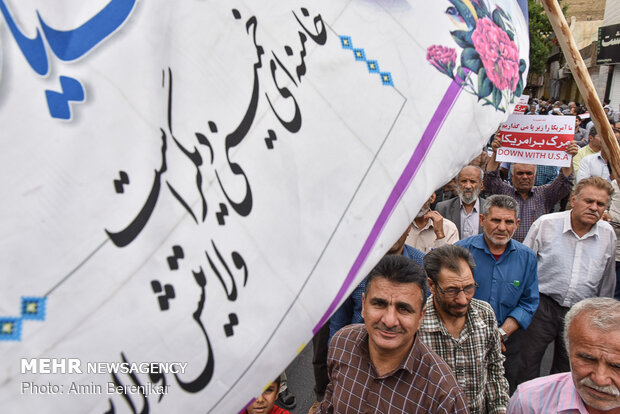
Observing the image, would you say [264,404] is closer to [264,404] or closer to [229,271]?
[264,404]

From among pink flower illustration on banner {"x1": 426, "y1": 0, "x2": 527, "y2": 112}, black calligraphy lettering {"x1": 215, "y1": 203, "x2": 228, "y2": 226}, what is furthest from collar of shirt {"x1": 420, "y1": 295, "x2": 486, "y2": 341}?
black calligraphy lettering {"x1": 215, "y1": 203, "x2": 228, "y2": 226}

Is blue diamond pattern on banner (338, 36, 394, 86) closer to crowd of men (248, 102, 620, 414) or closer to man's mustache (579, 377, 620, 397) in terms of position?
crowd of men (248, 102, 620, 414)

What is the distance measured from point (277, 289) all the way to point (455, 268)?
62.9 inches

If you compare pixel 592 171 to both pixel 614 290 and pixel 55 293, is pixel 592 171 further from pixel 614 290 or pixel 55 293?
pixel 55 293

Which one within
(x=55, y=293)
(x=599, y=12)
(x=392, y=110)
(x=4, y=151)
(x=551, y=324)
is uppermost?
(x=599, y=12)

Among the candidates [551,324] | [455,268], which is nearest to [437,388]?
[455,268]

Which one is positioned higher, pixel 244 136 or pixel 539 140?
pixel 539 140

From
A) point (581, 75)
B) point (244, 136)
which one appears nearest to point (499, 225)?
point (581, 75)

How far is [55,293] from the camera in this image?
67cm

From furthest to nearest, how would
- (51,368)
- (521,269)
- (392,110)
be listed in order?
1. (521,269)
2. (392,110)
3. (51,368)

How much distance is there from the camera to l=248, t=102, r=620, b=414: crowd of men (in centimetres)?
161

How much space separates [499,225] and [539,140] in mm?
1910

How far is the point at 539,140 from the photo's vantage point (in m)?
4.45

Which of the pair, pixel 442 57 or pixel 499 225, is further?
pixel 499 225
